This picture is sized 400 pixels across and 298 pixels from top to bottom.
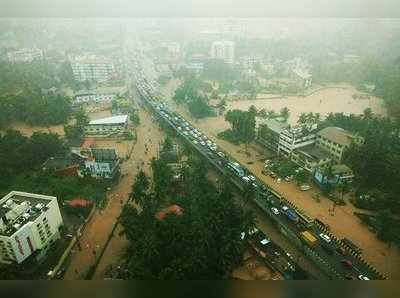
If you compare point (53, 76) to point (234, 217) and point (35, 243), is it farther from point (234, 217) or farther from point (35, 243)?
point (234, 217)

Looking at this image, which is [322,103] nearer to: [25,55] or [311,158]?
[311,158]

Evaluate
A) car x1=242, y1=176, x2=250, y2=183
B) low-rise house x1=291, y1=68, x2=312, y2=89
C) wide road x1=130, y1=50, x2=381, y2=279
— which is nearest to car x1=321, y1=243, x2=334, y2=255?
wide road x1=130, y1=50, x2=381, y2=279

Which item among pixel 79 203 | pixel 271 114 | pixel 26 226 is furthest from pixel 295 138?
pixel 26 226

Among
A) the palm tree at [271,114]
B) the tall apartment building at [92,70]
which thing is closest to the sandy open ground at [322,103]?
the palm tree at [271,114]

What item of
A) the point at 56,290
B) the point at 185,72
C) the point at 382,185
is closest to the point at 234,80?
the point at 185,72

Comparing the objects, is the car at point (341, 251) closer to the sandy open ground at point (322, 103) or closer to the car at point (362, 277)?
the car at point (362, 277)

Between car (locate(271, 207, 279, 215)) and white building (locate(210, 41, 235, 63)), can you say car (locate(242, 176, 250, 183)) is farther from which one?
white building (locate(210, 41, 235, 63))

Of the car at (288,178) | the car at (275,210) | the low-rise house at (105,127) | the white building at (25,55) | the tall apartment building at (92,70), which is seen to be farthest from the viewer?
the tall apartment building at (92,70)
